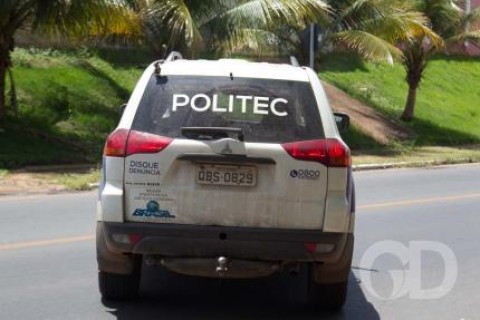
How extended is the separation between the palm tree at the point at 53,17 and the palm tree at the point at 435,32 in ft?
39.1

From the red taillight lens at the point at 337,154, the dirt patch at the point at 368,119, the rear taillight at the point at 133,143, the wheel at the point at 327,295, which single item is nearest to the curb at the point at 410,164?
the dirt patch at the point at 368,119

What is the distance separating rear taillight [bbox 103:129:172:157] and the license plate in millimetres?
325

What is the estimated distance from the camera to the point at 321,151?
222 inches

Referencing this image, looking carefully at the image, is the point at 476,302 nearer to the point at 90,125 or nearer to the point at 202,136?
the point at 202,136

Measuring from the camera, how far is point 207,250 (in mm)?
5594

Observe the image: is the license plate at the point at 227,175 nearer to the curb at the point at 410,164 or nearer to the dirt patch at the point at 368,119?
the curb at the point at 410,164

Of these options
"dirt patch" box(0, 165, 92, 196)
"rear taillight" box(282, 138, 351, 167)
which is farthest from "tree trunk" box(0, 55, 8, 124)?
"rear taillight" box(282, 138, 351, 167)

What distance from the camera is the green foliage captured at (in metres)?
26.9

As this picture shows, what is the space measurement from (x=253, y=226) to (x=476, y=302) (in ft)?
7.84

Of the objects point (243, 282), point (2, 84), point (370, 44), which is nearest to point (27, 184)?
point (2, 84)

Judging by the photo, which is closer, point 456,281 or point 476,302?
point 476,302

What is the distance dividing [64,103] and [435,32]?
43.1 ft

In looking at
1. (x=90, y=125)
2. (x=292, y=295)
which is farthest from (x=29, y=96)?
(x=292, y=295)

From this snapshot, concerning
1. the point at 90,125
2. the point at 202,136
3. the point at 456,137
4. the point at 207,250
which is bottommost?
the point at 456,137
